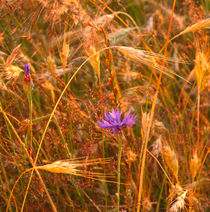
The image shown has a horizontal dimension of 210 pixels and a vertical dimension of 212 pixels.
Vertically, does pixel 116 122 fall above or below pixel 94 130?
above

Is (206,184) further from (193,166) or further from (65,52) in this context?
(65,52)

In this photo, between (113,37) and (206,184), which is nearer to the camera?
(113,37)

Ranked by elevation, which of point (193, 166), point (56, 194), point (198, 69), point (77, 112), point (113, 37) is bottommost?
point (56, 194)

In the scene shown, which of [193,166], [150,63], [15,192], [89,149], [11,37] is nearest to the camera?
[150,63]

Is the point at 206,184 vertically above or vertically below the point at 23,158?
below

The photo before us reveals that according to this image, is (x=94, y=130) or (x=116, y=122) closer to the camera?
(x=116, y=122)

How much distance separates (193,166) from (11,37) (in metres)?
1.02

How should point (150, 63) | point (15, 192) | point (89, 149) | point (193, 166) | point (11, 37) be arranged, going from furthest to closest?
point (11, 37) → point (15, 192) → point (89, 149) → point (193, 166) → point (150, 63)

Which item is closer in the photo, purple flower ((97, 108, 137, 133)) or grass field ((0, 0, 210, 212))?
purple flower ((97, 108, 137, 133))

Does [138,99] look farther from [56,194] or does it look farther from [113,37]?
[56,194]

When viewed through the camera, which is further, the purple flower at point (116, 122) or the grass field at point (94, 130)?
the grass field at point (94, 130)

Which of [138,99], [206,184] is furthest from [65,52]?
[206,184]

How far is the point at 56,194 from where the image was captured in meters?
1.24

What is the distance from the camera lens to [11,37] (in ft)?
4.60
